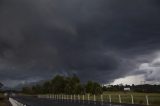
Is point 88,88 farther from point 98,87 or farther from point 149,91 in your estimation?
point 149,91

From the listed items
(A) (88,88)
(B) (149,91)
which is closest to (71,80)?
(A) (88,88)

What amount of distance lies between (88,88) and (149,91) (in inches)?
2477

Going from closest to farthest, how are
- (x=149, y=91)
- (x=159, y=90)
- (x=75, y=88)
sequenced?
(x=159, y=90) → (x=149, y=91) → (x=75, y=88)

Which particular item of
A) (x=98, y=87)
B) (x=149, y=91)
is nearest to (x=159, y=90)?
(x=149, y=91)

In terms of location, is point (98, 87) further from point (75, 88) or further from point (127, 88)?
point (127, 88)

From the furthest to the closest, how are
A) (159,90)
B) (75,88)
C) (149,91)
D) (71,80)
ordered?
(71,80), (75,88), (149,91), (159,90)

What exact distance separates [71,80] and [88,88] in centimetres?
2648

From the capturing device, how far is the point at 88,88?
16362cm

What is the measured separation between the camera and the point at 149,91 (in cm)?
10400

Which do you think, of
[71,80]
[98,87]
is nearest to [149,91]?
[98,87]

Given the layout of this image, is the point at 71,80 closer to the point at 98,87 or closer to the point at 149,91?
the point at 98,87

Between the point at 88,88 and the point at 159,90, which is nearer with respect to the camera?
the point at 159,90

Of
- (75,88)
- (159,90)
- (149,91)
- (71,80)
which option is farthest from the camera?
(71,80)

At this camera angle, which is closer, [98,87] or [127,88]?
[98,87]
